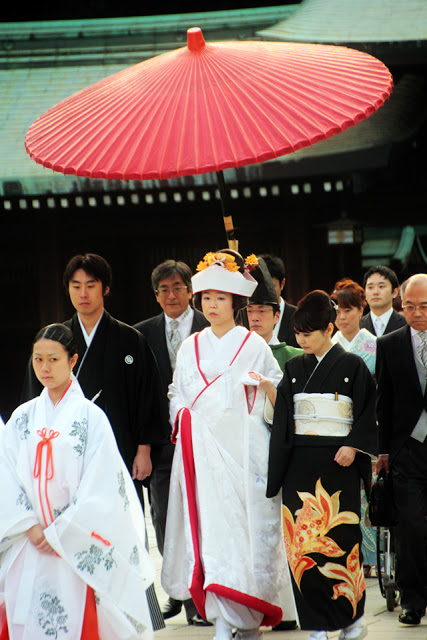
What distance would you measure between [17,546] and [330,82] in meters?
2.72

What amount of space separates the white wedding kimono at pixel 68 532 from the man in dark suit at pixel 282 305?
251 centimetres

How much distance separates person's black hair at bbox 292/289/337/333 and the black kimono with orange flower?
155mm

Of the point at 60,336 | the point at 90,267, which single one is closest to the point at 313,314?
the point at 60,336

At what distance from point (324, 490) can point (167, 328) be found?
2.01 m

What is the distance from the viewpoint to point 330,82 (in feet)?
15.4

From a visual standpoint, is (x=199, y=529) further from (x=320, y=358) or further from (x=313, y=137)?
(x=313, y=137)

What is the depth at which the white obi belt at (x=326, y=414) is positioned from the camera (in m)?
4.86

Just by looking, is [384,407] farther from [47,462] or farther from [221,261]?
[47,462]

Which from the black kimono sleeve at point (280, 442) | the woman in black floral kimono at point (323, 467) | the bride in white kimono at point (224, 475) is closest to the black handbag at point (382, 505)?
the woman in black floral kimono at point (323, 467)

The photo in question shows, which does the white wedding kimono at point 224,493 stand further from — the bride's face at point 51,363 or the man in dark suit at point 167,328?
the bride's face at point 51,363

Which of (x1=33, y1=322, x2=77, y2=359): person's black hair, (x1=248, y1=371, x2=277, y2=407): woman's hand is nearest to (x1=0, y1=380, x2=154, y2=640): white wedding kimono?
(x1=33, y1=322, x2=77, y2=359): person's black hair

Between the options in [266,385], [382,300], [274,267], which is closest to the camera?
[266,385]

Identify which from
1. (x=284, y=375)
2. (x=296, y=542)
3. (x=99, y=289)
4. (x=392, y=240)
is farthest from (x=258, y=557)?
(x=392, y=240)

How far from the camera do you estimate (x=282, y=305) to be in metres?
6.98
